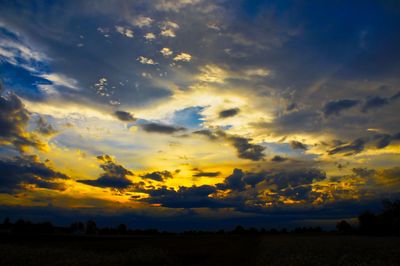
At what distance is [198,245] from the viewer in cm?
9188

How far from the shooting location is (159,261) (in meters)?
46.6

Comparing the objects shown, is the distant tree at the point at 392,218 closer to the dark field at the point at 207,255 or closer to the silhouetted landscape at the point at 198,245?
the silhouetted landscape at the point at 198,245

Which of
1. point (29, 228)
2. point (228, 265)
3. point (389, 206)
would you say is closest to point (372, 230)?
point (389, 206)

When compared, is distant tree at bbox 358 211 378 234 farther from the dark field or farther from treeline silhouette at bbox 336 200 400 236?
the dark field

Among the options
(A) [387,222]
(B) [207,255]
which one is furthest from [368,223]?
(B) [207,255]

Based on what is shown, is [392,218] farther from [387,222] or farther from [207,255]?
[207,255]

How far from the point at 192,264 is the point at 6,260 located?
77.5 ft

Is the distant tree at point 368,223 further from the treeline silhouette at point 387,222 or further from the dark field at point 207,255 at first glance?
the dark field at point 207,255

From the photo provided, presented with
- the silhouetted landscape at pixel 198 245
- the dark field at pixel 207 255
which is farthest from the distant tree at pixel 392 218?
the dark field at pixel 207 255

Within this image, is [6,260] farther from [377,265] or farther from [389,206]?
[389,206]

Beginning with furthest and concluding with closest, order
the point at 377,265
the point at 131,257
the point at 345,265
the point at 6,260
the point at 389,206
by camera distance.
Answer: the point at 389,206
the point at 131,257
the point at 6,260
the point at 345,265
the point at 377,265

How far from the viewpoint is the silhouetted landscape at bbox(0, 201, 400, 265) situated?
49062mm

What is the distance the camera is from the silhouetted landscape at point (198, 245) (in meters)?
49.1

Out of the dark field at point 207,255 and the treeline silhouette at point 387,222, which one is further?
the treeline silhouette at point 387,222
